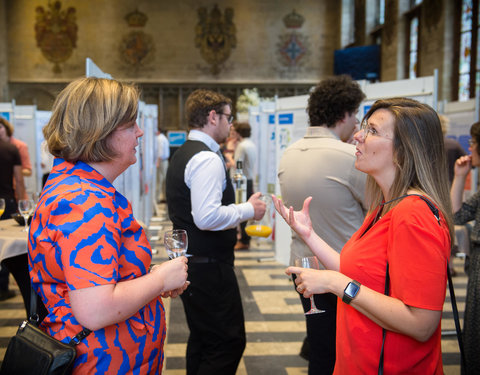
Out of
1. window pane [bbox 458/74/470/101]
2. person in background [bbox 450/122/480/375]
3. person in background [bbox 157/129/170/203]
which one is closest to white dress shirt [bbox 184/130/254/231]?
person in background [bbox 450/122/480/375]

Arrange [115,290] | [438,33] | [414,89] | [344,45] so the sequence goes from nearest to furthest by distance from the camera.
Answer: [115,290] < [414,89] < [438,33] < [344,45]

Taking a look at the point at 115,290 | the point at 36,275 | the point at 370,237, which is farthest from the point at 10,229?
the point at 370,237

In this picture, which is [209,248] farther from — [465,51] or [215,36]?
[215,36]

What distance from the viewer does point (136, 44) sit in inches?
776

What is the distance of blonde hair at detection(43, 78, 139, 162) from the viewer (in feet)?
4.47

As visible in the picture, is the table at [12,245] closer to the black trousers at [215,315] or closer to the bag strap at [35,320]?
the black trousers at [215,315]

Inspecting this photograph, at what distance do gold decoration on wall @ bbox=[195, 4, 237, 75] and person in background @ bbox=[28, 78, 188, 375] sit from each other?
19.2 m

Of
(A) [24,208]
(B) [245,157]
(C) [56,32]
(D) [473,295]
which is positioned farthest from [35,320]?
(C) [56,32]

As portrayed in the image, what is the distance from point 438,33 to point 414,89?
925cm

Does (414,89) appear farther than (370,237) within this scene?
Yes

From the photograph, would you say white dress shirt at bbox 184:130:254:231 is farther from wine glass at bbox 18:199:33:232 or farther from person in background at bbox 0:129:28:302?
person in background at bbox 0:129:28:302

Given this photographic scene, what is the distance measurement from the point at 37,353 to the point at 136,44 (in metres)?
19.9

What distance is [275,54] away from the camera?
66.4 ft

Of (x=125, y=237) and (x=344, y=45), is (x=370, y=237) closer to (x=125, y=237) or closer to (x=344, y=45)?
(x=125, y=237)
